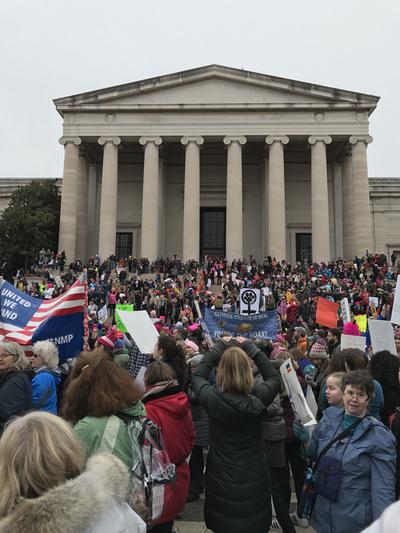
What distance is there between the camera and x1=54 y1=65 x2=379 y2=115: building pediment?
37344mm

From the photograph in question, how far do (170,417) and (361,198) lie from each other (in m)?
35.4

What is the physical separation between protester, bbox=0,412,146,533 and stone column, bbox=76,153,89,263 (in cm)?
3707

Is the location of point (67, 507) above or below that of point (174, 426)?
above

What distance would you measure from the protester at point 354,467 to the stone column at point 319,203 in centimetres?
3253

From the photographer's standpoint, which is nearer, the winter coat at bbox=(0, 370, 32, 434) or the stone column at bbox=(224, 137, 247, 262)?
the winter coat at bbox=(0, 370, 32, 434)

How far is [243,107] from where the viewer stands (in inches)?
1475

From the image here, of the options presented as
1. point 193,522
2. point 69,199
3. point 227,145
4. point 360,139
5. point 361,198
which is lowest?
point 193,522

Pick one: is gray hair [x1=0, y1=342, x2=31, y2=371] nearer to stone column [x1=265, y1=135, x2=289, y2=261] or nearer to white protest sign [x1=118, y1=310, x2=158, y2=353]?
white protest sign [x1=118, y1=310, x2=158, y2=353]

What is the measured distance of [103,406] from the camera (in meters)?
3.35

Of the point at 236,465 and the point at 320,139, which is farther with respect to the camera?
the point at 320,139

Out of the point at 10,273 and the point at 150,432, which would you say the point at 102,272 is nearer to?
the point at 10,273

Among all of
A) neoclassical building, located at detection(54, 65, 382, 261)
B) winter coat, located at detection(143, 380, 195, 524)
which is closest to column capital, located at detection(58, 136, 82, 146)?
neoclassical building, located at detection(54, 65, 382, 261)

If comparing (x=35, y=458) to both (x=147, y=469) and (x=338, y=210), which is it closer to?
(x=147, y=469)

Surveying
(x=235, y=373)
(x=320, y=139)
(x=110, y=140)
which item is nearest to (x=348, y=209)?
(x=320, y=139)
